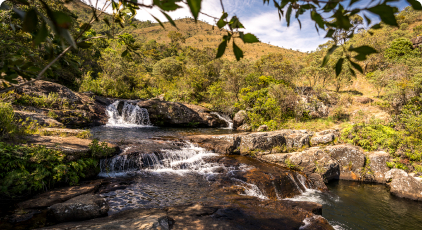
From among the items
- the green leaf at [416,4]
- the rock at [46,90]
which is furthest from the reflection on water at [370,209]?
the rock at [46,90]

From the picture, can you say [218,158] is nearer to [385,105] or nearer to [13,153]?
[13,153]

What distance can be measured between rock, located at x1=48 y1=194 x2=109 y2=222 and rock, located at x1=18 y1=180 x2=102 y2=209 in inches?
25.2

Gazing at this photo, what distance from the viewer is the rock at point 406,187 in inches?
265

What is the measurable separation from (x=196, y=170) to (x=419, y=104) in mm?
12288

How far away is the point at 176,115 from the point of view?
1703cm

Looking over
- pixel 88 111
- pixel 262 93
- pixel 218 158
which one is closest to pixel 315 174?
pixel 218 158

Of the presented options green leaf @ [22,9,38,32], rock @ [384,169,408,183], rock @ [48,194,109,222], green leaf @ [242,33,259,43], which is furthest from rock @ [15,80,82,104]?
rock @ [384,169,408,183]

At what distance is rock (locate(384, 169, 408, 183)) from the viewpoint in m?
7.30

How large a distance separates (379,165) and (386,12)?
1011 cm

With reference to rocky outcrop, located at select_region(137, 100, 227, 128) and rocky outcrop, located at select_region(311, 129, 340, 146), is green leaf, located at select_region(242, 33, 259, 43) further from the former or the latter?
rocky outcrop, located at select_region(137, 100, 227, 128)

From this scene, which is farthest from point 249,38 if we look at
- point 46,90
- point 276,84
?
point 276,84

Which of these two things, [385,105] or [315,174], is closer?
[315,174]

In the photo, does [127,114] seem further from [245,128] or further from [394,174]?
[394,174]

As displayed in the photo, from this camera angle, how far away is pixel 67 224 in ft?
10.4
